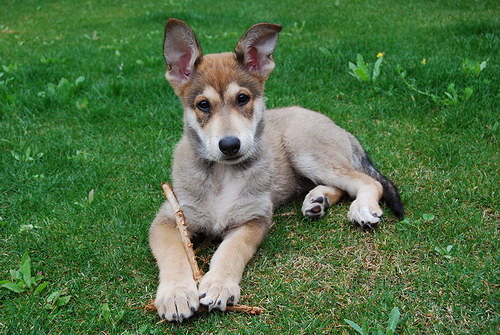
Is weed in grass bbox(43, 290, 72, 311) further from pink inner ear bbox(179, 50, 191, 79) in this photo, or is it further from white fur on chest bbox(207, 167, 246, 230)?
pink inner ear bbox(179, 50, 191, 79)

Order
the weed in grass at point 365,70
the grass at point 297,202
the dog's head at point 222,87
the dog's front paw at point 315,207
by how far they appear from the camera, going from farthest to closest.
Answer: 1. the weed in grass at point 365,70
2. the dog's front paw at point 315,207
3. the dog's head at point 222,87
4. the grass at point 297,202

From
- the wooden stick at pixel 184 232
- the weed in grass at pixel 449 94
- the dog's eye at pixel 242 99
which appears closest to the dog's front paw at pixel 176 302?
the wooden stick at pixel 184 232

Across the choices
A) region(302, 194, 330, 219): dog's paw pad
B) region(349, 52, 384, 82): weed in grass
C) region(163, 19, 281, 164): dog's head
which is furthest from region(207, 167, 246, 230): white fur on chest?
region(349, 52, 384, 82): weed in grass

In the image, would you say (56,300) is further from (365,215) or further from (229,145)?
(365,215)

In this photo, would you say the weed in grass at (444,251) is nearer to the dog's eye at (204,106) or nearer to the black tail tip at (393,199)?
the black tail tip at (393,199)

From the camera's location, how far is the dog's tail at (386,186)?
11.9 feet

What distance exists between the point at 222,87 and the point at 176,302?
1.44 metres

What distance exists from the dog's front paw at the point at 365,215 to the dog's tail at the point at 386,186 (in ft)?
0.55

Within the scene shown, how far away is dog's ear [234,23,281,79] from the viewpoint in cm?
349

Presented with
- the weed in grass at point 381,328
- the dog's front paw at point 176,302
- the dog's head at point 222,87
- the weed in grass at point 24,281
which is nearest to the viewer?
the weed in grass at point 381,328

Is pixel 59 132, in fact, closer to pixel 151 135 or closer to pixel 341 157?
pixel 151 135

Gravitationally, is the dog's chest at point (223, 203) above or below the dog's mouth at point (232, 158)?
below

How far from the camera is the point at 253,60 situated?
12.0 ft

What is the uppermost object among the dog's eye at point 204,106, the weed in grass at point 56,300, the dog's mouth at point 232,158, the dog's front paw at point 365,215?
the dog's eye at point 204,106
